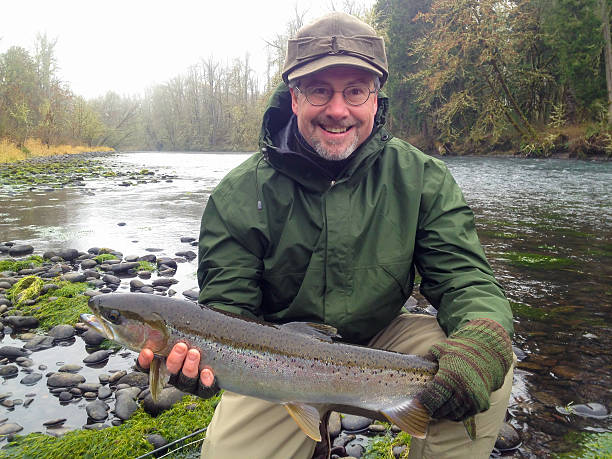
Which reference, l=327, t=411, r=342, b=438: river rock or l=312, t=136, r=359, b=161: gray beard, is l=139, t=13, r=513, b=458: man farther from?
l=327, t=411, r=342, b=438: river rock

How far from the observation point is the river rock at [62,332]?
4.35 metres

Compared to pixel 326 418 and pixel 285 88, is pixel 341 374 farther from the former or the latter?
pixel 285 88

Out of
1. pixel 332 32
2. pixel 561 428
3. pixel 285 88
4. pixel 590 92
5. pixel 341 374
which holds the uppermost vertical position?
pixel 590 92

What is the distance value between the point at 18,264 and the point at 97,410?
4.39 meters

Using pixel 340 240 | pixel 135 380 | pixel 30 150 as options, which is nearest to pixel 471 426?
pixel 340 240

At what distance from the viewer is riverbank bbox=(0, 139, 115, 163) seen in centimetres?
2980

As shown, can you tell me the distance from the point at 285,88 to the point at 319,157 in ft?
2.03

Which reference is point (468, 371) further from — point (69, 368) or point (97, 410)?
point (69, 368)

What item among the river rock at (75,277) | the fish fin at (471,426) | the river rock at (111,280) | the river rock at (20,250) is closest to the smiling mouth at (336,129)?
the fish fin at (471,426)

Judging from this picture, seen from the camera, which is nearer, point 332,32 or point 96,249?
point 332,32

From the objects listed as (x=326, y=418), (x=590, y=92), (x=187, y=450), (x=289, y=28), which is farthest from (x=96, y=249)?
(x=289, y=28)

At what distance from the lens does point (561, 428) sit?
3109mm

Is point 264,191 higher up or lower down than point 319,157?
lower down

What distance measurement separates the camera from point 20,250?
7.47 m
